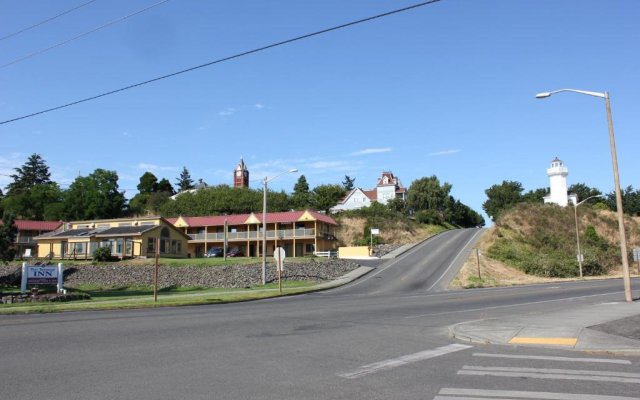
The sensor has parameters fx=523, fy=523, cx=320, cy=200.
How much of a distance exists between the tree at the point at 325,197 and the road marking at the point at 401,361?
92724 mm

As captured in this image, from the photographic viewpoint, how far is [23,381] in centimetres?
783

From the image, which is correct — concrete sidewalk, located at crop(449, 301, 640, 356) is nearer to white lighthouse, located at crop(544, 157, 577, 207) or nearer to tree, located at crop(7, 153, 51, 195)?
white lighthouse, located at crop(544, 157, 577, 207)

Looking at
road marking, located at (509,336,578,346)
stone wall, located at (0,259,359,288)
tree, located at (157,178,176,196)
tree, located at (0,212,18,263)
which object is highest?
tree, located at (157,178,176,196)

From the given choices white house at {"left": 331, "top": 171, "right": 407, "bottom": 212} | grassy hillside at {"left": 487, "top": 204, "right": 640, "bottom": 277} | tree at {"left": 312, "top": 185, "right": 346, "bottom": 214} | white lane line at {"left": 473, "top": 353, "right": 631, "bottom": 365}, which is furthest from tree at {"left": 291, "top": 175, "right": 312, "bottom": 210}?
white lane line at {"left": 473, "top": 353, "right": 631, "bottom": 365}

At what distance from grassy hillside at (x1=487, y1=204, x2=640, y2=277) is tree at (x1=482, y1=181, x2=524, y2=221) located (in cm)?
3539

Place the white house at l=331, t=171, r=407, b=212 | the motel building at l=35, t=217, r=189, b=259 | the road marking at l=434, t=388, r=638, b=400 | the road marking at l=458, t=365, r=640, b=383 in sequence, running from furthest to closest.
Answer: the white house at l=331, t=171, r=407, b=212
the motel building at l=35, t=217, r=189, b=259
the road marking at l=458, t=365, r=640, b=383
the road marking at l=434, t=388, r=638, b=400

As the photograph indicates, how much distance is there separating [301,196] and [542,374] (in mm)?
100318

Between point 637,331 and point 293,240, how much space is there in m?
64.0

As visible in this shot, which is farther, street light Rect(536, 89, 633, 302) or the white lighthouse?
the white lighthouse

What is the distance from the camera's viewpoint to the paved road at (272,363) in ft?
24.0

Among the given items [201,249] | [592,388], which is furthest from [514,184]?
[592,388]

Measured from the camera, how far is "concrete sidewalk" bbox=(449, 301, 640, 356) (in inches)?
428

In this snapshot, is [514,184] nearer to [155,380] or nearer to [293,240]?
[293,240]

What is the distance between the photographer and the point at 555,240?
219 ft
